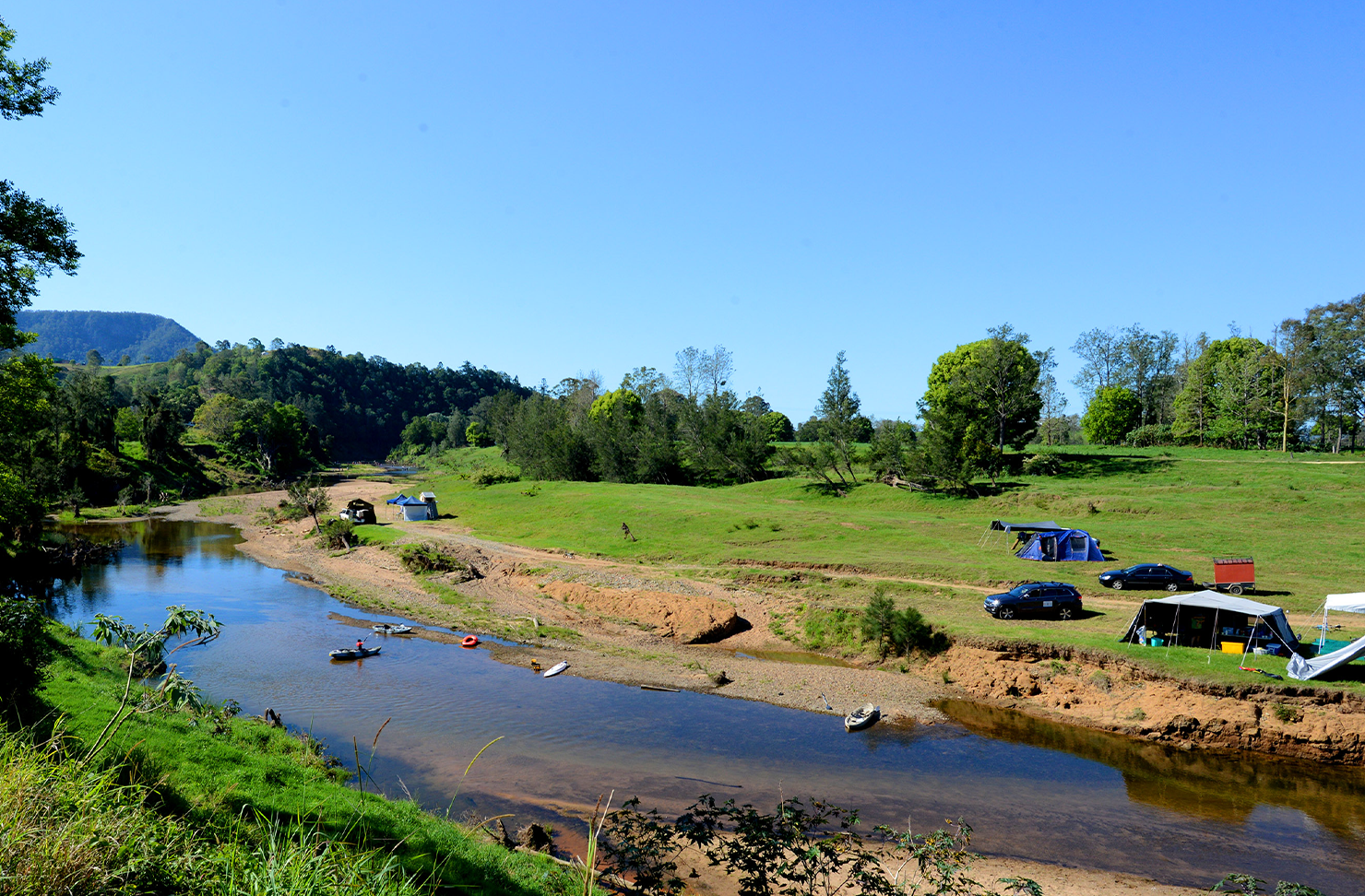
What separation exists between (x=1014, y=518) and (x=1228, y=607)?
28.3 meters

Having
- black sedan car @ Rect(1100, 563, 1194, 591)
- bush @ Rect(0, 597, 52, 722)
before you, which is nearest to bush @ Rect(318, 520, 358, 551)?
bush @ Rect(0, 597, 52, 722)

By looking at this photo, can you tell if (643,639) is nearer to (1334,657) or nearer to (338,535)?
(1334,657)

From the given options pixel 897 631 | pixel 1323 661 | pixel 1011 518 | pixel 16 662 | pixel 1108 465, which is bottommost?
pixel 897 631

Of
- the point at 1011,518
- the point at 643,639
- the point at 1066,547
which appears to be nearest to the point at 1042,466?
the point at 1011,518

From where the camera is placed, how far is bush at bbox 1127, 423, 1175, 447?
8819 cm

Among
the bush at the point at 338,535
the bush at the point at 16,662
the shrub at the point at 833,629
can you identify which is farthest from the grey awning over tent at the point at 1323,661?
the bush at the point at 338,535

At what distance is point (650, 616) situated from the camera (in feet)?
117

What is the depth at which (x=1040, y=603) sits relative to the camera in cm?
3050

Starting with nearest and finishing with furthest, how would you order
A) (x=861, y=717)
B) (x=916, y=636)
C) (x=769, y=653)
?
(x=861, y=717)
(x=916, y=636)
(x=769, y=653)

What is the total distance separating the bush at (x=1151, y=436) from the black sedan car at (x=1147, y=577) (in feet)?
210

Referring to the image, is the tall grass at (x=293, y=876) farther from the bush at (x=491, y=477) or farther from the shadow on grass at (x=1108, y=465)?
the bush at (x=491, y=477)

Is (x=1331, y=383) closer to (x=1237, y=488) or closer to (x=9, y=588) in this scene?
(x=1237, y=488)

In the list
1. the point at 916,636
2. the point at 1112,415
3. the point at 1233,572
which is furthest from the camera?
the point at 1112,415

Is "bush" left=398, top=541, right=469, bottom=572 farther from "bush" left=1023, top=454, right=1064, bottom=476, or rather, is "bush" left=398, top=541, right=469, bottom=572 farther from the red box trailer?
"bush" left=1023, top=454, right=1064, bottom=476
